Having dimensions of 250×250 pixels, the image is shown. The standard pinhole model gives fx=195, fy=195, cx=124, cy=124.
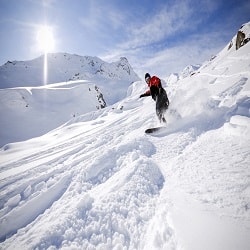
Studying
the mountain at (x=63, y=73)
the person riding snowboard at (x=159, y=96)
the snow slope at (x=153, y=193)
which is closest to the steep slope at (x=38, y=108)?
the person riding snowboard at (x=159, y=96)

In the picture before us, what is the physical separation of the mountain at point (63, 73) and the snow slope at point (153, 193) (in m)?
50.5

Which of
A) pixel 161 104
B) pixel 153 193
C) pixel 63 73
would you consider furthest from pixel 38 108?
pixel 63 73

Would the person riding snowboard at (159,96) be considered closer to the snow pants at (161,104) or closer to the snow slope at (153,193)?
the snow pants at (161,104)

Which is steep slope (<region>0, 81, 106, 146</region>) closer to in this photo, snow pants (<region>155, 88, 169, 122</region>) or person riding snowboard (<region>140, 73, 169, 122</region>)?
person riding snowboard (<region>140, 73, 169, 122</region>)

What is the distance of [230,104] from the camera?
15.4 ft

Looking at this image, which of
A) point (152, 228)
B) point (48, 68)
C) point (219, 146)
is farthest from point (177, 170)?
point (48, 68)

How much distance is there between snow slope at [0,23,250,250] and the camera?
2.31m

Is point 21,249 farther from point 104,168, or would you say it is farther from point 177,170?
point 177,170

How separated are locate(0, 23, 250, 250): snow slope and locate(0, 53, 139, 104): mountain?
166 feet

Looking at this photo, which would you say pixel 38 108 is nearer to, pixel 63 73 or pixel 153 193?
pixel 153 193

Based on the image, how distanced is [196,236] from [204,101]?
13.6 ft

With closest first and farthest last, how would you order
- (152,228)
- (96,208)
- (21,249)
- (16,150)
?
(152,228)
(21,249)
(96,208)
(16,150)

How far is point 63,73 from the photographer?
7550cm

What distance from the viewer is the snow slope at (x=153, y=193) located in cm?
231
